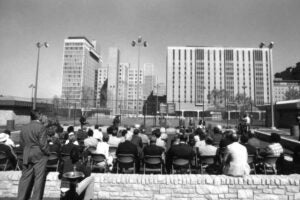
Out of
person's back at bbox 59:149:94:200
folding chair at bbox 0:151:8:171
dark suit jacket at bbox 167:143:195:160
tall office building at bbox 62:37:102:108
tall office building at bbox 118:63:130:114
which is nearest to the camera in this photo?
person's back at bbox 59:149:94:200

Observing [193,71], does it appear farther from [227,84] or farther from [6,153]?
[6,153]

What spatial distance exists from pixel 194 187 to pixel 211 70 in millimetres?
145980

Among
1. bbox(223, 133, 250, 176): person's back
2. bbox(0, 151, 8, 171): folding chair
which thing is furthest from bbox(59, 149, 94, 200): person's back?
bbox(0, 151, 8, 171): folding chair

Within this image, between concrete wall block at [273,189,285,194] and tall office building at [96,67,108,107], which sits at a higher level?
tall office building at [96,67,108,107]

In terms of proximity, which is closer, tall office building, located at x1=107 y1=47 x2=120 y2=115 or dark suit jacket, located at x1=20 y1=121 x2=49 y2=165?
dark suit jacket, located at x1=20 y1=121 x2=49 y2=165

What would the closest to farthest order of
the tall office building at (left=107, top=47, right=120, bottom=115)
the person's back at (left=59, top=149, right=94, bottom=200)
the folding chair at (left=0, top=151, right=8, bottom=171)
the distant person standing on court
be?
the person's back at (left=59, top=149, right=94, bottom=200) < the distant person standing on court < the folding chair at (left=0, top=151, right=8, bottom=171) < the tall office building at (left=107, top=47, right=120, bottom=115)

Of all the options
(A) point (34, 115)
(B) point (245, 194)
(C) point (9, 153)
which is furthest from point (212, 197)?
(C) point (9, 153)

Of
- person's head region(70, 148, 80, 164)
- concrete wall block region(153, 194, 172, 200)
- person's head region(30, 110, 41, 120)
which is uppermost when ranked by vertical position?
person's head region(30, 110, 41, 120)

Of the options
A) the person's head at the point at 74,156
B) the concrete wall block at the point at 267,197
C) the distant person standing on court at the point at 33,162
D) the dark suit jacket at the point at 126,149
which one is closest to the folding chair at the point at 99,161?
the dark suit jacket at the point at 126,149

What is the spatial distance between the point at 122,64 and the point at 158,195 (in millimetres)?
172744

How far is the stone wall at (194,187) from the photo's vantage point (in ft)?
14.2

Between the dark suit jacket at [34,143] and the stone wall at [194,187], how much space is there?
0.87 m

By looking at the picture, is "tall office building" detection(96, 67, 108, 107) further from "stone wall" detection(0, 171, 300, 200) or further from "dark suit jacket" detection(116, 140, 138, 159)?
"stone wall" detection(0, 171, 300, 200)

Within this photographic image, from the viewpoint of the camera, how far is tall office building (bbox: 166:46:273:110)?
456 ft
